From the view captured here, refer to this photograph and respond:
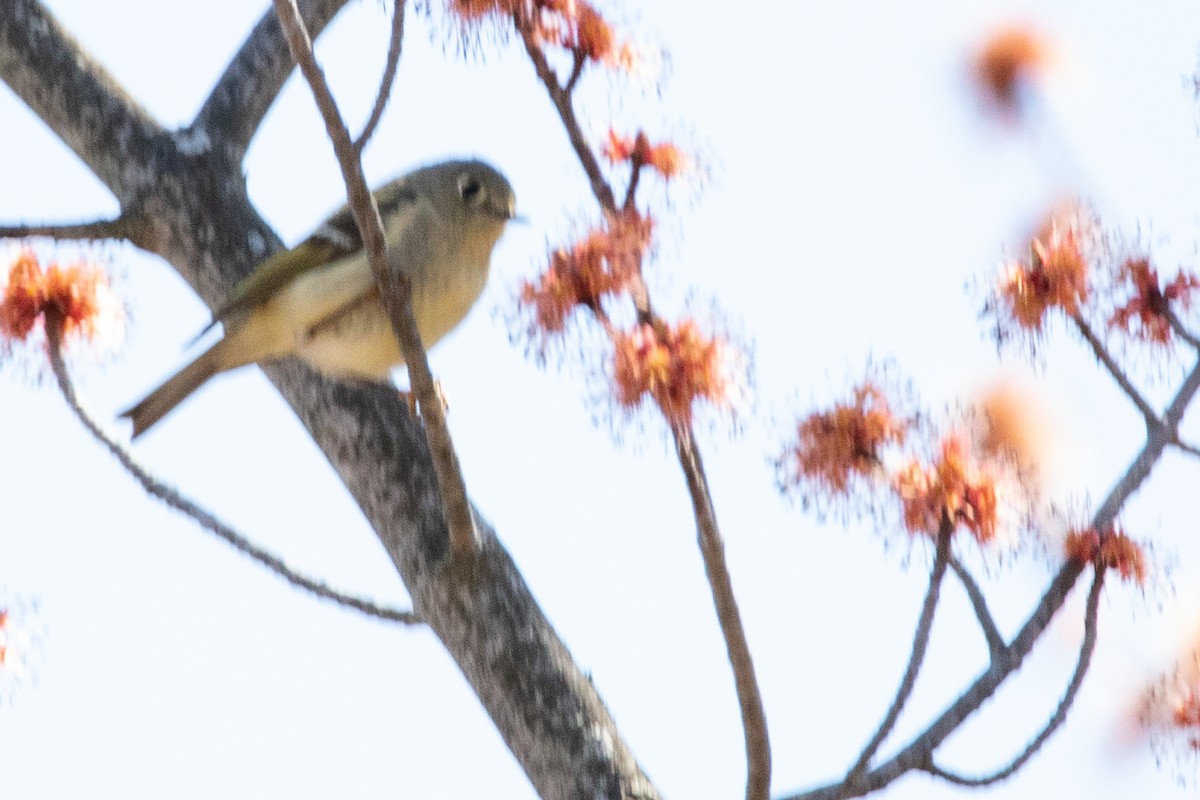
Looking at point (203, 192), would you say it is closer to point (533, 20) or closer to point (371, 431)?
point (371, 431)

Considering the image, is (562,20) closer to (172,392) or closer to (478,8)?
(478,8)

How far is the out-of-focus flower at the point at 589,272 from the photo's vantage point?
2.63 metres

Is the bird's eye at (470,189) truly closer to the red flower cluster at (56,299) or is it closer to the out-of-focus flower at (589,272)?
the red flower cluster at (56,299)

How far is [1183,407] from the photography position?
9.58 feet

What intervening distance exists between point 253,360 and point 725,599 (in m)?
2.00

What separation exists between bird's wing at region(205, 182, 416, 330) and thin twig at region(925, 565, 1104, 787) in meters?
1.80

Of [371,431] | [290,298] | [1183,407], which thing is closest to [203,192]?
[290,298]

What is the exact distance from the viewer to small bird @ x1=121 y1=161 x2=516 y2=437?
388cm

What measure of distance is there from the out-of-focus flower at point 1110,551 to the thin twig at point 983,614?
19 cm

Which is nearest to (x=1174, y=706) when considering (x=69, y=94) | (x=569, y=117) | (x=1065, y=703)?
Answer: (x=1065, y=703)

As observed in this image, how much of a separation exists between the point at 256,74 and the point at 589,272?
6.24 ft

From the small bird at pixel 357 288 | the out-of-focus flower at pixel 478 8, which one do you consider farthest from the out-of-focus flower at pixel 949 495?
the small bird at pixel 357 288

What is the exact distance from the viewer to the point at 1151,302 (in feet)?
9.98

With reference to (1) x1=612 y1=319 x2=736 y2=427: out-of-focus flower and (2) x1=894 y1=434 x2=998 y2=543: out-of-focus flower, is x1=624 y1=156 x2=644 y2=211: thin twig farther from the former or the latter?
(2) x1=894 y1=434 x2=998 y2=543: out-of-focus flower
